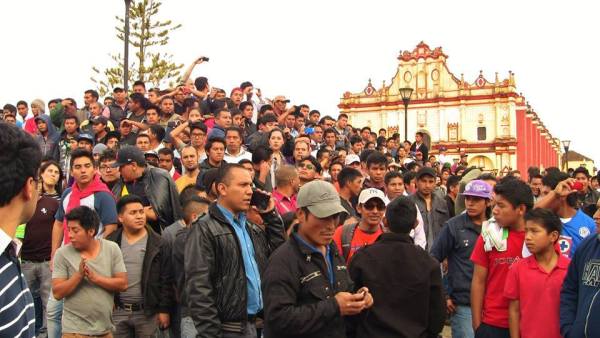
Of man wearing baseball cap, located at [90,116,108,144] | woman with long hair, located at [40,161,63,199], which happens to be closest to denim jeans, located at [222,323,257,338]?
woman with long hair, located at [40,161,63,199]

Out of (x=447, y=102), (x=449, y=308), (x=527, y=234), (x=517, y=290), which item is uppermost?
(x=447, y=102)

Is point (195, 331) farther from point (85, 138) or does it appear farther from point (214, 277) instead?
point (85, 138)

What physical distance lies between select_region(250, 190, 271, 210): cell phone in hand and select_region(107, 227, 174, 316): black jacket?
4.59ft

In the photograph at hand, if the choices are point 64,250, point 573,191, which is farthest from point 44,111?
point 573,191

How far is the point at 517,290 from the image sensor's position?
16.7 feet

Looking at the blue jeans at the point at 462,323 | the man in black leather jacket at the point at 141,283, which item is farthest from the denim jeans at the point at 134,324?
the blue jeans at the point at 462,323

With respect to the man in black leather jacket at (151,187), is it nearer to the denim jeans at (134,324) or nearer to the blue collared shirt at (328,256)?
the denim jeans at (134,324)

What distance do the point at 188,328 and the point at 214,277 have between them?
0.46m

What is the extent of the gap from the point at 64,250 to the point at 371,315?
310 cm

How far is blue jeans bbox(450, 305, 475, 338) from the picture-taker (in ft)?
20.3

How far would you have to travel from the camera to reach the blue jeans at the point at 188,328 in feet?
15.3

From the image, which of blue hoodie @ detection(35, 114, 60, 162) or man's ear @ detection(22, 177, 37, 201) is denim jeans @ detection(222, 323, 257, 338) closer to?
man's ear @ detection(22, 177, 37, 201)

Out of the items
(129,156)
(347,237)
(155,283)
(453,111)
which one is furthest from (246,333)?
(453,111)

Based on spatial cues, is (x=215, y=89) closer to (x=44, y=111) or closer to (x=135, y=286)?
(x=44, y=111)
